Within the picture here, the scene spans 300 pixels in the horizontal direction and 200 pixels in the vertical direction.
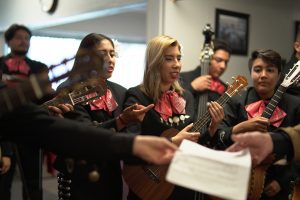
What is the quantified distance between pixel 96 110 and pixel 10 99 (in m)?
1.05

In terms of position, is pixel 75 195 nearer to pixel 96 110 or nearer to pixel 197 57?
pixel 96 110

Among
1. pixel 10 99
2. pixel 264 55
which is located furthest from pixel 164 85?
pixel 10 99

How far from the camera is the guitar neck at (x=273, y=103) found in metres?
2.34

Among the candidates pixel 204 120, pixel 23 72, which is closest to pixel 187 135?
pixel 204 120

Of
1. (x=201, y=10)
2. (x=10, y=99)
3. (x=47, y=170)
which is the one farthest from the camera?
(x=47, y=170)

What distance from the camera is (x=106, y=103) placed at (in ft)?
7.80

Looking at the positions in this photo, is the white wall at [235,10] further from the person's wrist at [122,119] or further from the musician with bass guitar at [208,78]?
the person's wrist at [122,119]

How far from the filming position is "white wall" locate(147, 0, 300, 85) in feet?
12.2

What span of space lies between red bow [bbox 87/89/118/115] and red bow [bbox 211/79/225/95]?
116cm

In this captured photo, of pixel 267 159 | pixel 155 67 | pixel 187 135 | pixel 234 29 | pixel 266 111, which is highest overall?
pixel 234 29

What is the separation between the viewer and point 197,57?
3.96m

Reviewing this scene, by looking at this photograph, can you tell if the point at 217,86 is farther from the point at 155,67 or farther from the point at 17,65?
the point at 17,65

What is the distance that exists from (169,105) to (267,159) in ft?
2.15

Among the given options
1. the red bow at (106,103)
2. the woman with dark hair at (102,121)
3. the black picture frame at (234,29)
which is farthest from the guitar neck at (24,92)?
the black picture frame at (234,29)
